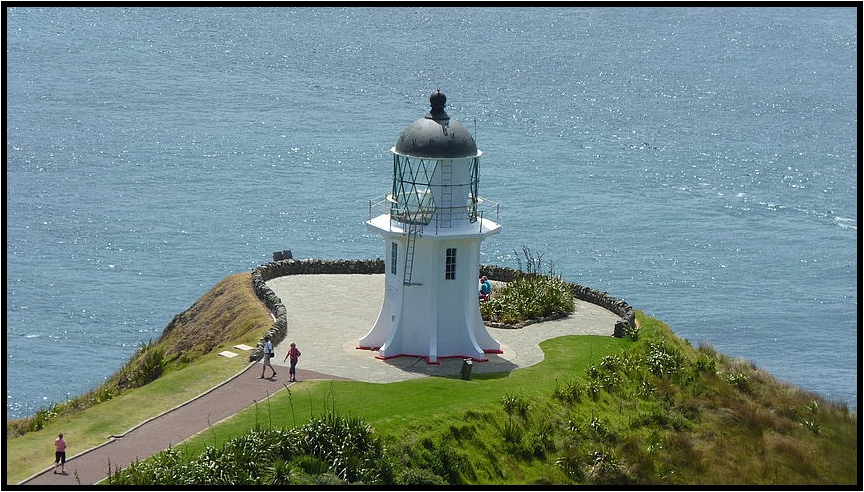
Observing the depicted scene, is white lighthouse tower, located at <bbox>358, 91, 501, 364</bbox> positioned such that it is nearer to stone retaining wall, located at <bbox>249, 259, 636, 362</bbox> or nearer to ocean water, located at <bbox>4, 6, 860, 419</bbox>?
stone retaining wall, located at <bbox>249, 259, 636, 362</bbox>

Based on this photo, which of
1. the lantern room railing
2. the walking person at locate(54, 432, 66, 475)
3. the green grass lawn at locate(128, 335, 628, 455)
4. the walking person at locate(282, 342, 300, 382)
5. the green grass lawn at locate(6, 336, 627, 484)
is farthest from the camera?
the lantern room railing

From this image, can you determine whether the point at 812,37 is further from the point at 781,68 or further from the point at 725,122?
the point at 725,122

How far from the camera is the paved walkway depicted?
3744cm

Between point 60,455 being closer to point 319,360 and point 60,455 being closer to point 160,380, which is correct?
point 160,380

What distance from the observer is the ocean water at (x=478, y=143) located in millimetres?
78312

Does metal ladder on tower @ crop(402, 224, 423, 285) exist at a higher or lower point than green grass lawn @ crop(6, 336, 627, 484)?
higher

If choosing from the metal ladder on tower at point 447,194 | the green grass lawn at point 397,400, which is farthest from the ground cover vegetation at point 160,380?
the metal ladder on tower at point 447,194

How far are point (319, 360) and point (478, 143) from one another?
198 ft

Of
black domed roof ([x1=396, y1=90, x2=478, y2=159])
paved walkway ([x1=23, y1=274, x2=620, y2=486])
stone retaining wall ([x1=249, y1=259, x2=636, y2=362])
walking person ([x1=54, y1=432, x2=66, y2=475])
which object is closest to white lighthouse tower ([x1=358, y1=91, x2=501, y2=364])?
black domed roof ([x1=396, y1=90, x2=478, y2=159])

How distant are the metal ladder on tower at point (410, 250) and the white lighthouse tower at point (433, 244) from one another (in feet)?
0.10

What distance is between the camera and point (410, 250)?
4622cm

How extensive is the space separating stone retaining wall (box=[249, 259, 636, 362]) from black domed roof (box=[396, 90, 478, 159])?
287 inches

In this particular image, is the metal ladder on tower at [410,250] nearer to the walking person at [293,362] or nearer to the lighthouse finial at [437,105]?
the lighthouse finial at [437,105]

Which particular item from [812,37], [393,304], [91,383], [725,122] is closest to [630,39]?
[812,37]
